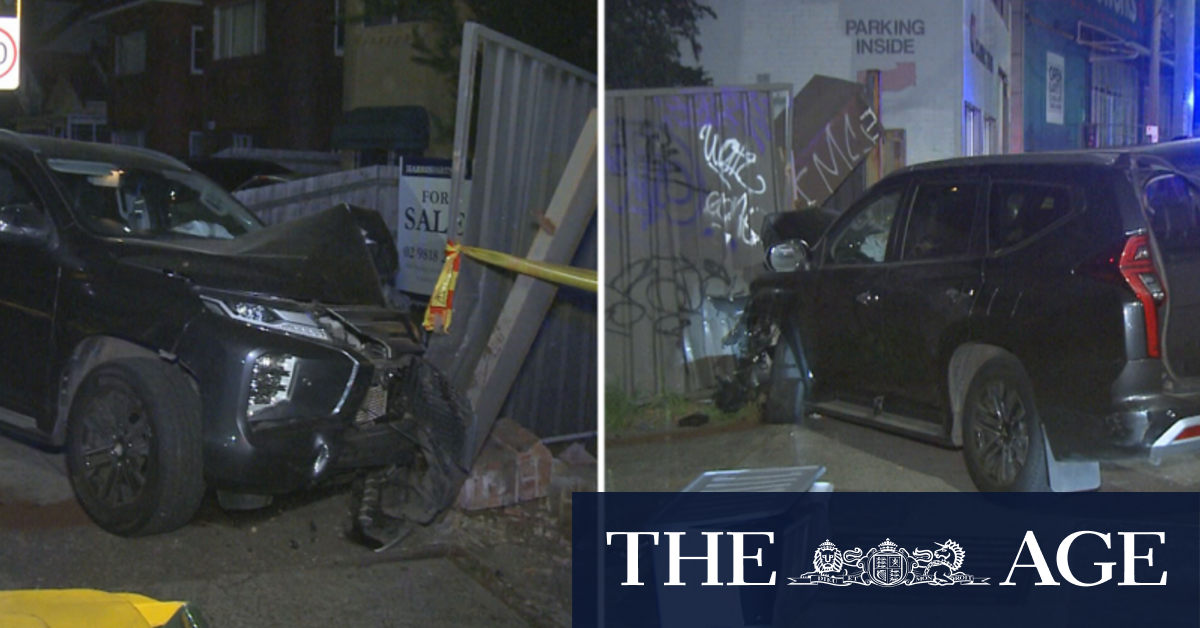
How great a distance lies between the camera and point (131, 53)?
30.7 ft

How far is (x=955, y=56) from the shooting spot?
282 centimetres

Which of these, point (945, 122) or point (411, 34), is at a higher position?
point (411, 34)

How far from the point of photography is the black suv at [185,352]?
17.3ft

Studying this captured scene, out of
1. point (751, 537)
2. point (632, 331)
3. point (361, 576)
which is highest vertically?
point (632, 331)

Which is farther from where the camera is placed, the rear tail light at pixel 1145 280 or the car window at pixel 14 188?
the car window at pixel 14 188

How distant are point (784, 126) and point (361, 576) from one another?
10.2 ft

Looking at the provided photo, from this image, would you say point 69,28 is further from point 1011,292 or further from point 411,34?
point 1011,292

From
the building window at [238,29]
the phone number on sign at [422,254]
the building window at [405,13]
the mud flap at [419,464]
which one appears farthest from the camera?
the building window at [238,29]

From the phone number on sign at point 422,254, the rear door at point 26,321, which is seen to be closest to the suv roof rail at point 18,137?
the rear door at point 26,321

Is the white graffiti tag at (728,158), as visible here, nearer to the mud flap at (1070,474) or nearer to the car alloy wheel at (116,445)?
the mud flap at (1070,474)

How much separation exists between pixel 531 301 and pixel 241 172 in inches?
156

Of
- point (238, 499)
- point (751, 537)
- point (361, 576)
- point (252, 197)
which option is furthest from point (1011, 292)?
point (252, 197)

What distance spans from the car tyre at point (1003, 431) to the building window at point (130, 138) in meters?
5.51

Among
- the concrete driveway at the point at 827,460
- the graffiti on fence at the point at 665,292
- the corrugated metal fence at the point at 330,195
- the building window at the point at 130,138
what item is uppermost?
the building window at the point at 130,138
